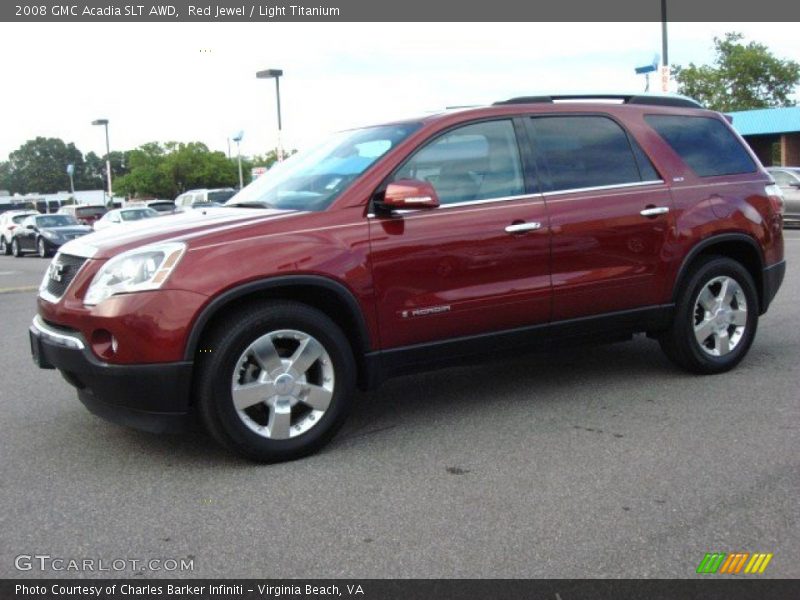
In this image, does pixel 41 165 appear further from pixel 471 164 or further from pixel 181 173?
pixel 471 164

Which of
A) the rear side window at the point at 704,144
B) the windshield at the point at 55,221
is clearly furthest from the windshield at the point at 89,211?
the rear side window at the point at 704,144

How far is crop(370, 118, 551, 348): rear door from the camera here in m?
4.60

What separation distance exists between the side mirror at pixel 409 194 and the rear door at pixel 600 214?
936 mm

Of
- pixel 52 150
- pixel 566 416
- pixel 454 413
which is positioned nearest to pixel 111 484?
pixel 454 413

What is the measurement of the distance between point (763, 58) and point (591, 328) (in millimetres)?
72011

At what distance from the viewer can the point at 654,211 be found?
5.45 meters

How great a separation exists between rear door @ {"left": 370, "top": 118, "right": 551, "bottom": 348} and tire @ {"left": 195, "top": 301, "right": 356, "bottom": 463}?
372mm

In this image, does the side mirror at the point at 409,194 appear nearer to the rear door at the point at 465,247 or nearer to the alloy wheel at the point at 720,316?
the rear door at the point at 465,247

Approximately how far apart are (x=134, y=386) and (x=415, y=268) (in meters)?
1.56

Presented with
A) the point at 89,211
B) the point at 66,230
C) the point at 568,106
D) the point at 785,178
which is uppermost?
the point at 89,211

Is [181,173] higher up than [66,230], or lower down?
higher up

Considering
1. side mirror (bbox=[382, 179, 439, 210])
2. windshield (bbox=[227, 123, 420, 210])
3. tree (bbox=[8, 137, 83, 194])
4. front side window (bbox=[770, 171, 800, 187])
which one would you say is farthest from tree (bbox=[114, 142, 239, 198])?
tree (bbox=[8, 137, 83, 194])

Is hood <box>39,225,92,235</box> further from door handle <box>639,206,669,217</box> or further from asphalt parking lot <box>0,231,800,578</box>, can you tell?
door handle <box>639,206,669,217</box>

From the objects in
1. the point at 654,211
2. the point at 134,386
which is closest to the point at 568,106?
the point at 654,211
